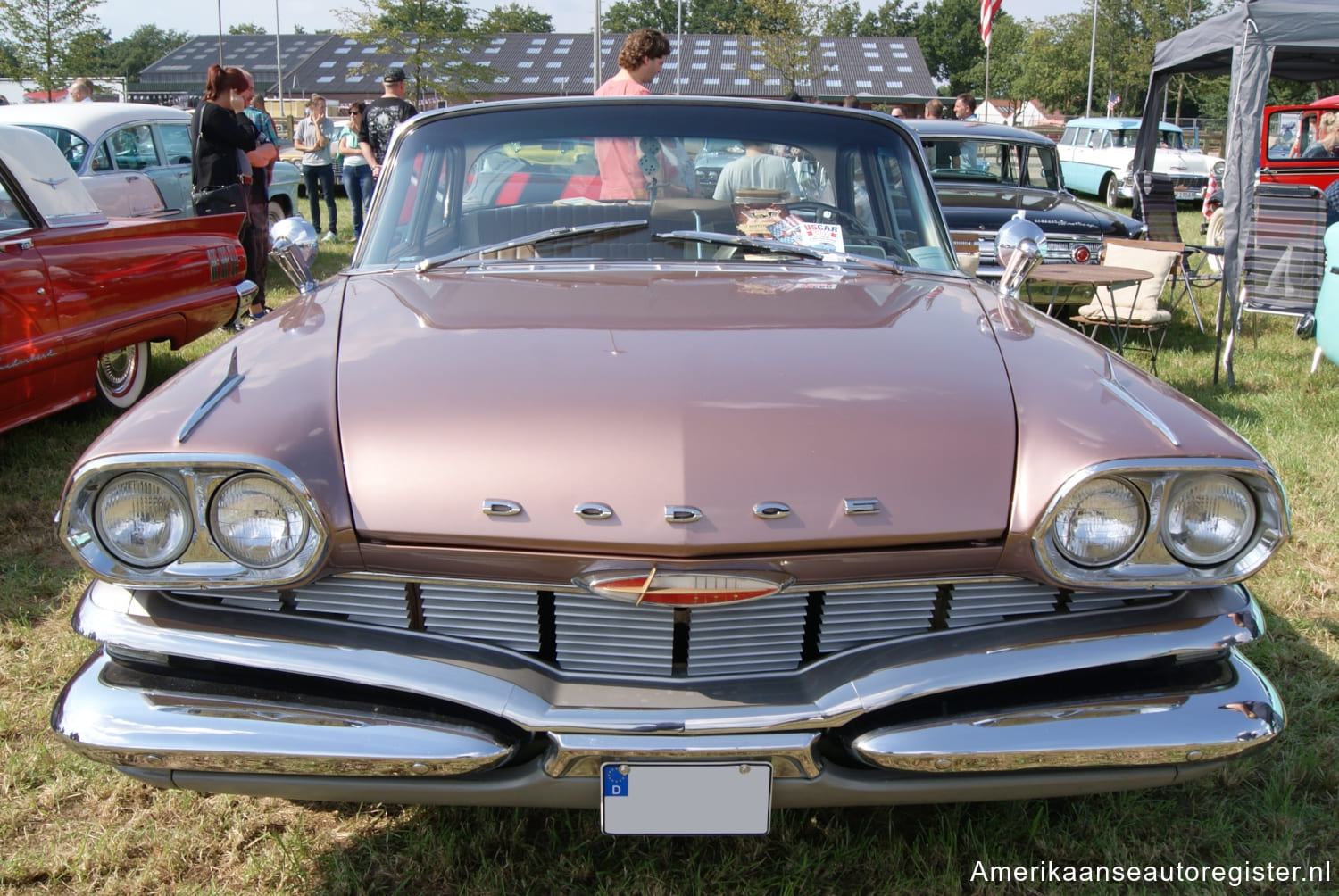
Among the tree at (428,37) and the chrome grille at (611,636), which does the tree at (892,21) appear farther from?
the chrome grille at (611,636)

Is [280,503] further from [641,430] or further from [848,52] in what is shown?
[848,52]

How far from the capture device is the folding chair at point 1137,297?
6828mm

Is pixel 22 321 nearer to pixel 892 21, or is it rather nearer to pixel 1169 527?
pixel 1169 527

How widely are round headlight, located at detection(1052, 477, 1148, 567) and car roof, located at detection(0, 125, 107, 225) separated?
4635 mm

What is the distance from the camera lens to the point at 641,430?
5.44 feet

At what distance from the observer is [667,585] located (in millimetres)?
1593

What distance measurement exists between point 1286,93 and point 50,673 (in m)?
26.3

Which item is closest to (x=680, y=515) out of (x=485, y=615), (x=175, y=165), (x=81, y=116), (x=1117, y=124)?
(x=485, y=615)

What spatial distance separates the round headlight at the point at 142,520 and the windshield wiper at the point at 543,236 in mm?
1061

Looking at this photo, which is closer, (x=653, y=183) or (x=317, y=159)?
(x=653, y=183)

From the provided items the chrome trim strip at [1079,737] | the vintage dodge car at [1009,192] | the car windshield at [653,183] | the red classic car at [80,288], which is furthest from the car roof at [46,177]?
the vintage dodge car at [1009,192]

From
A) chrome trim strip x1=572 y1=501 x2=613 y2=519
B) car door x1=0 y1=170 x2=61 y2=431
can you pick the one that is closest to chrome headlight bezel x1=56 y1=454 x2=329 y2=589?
chrome trim strip x1=572 y1=501 x2=613 y2=519

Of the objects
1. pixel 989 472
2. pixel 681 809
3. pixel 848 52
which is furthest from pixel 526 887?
pixel 848 52

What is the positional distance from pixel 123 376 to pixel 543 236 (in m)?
3.78
